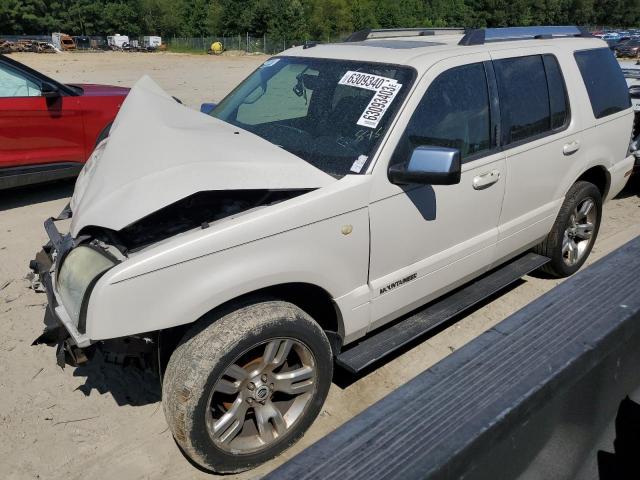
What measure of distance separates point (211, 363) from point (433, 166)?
1.41 metres

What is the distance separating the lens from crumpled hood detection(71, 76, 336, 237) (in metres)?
2.60

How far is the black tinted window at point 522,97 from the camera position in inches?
146

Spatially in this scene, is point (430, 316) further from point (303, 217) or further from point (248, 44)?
point (248, 44)

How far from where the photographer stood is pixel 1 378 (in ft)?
11.4

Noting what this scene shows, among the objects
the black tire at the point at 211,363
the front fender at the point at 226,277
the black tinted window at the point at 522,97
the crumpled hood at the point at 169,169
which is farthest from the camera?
the black tinted window at the point at 522,97

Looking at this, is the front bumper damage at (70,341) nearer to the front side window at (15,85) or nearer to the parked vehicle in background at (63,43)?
the front side window at (15,85)

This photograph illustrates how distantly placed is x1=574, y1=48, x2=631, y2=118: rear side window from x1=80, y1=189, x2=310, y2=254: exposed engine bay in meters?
2.86

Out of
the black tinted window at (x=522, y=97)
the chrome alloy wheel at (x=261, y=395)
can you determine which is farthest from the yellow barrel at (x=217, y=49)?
the chrome alloy wheel at (x=261, y=395)

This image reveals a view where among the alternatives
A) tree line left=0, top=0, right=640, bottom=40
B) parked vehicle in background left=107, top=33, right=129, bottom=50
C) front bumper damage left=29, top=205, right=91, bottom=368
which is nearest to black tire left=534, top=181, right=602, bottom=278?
front bumper damage left=29, top=205, right=91, bottom=368

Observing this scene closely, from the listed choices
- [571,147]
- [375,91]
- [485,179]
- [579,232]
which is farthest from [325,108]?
[579,232]

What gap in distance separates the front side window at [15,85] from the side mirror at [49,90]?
5cm

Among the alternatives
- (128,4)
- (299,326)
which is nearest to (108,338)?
(299,326)

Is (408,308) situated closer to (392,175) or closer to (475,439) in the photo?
(392,175)

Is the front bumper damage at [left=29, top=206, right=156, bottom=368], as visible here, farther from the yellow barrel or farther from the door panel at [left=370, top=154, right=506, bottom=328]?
the yellow barrel
